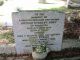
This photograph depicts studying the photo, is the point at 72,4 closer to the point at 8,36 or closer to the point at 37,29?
the point at 8,36

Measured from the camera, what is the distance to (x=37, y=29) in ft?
20.2

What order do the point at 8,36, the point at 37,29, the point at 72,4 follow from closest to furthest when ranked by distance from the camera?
the point at 37,29 < the point at 8,36 < the point at 72,4

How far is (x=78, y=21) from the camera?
8.34 metres

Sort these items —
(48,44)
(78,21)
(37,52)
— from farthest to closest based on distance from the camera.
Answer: (78,21) < (48,44) < (37,52)

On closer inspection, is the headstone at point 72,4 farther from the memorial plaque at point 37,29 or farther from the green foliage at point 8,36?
the memorial plaque at point 37,29

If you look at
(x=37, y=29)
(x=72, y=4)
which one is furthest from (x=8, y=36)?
(x=72, y=4)

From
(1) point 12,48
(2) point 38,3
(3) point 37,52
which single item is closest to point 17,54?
(1) point 12,48

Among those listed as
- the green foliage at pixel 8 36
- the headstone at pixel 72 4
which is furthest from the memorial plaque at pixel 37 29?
the headstone at pixel 72 4

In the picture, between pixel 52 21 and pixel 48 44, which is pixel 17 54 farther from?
pixel 52 21

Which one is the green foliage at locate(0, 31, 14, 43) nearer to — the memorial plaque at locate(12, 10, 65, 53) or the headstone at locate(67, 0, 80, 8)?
the memorial plaque at locate(12, 10, 65, 53)

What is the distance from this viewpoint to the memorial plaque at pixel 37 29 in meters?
5.94

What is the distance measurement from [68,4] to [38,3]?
4.72 feet

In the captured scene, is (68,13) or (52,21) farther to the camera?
(68,13)

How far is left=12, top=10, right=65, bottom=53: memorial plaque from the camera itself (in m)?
5.94
